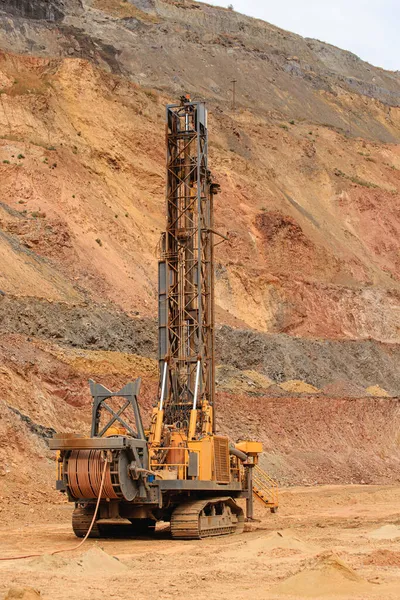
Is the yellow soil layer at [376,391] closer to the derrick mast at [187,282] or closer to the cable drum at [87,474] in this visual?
the derrick mast at [187,282]

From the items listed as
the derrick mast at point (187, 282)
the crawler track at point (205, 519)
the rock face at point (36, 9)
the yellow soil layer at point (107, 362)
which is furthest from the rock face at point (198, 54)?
the crawler track at point (205, 519)

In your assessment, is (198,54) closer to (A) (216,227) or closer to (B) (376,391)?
(A) (216,227)

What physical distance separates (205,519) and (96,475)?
2.82m

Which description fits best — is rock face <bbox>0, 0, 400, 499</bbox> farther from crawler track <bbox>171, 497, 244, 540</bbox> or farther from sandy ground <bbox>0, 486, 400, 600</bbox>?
sandy ground <bbox>0, 486, 400, 600</bbox>

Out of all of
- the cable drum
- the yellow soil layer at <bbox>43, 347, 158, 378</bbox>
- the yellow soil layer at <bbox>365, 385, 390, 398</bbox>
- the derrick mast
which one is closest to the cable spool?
the cable drum

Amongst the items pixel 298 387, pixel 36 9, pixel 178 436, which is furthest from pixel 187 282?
pixel 36 9

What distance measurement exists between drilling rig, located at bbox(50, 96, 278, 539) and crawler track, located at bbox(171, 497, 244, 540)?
0.02 meters

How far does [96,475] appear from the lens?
18234 mm

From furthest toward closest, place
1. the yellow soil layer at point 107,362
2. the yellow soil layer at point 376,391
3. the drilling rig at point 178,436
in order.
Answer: the yellow soil layer at point 376,391 < the yellow soil layer at point 107,362 < the drilling rig at point 178,436

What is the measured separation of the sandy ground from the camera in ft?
43.0

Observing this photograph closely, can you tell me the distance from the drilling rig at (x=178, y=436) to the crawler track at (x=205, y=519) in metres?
0.02

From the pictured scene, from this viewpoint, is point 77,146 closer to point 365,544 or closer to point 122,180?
point 122,180

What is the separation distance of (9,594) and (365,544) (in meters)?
8.64

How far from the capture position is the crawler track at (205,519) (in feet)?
63.6
